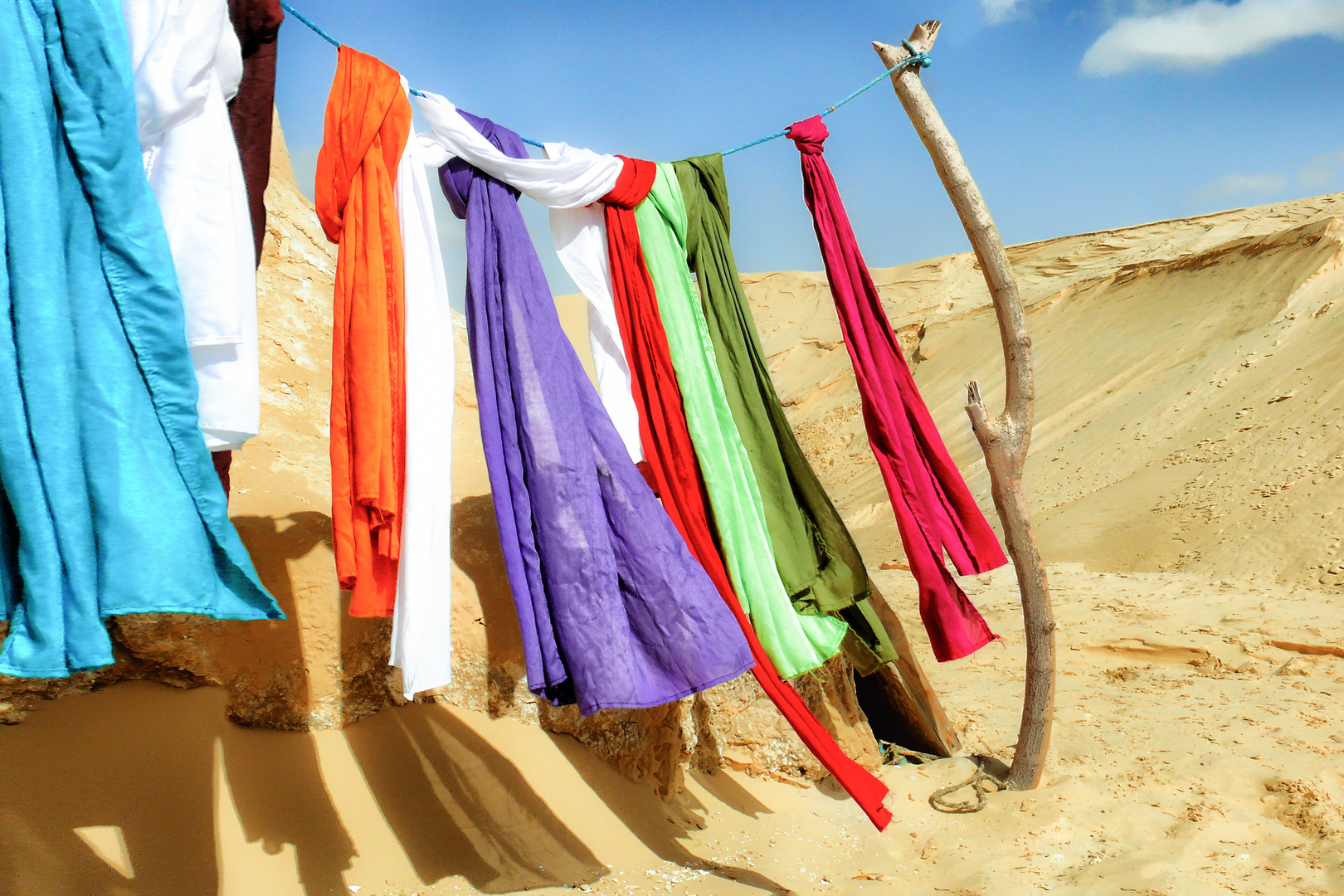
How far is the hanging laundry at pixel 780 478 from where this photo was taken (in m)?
2.78

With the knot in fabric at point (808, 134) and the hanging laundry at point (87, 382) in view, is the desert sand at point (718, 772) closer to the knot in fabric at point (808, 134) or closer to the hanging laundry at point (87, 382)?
the hanging laundry at point (87, 382)

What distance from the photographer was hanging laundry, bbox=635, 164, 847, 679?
2.65 meters

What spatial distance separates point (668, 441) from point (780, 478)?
0.39 metres

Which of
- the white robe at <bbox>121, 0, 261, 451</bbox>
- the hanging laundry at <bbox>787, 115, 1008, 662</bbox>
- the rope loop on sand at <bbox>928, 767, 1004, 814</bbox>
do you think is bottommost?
the rope loop on sand at <bbox>928, 767, 1004, 814</bbox>

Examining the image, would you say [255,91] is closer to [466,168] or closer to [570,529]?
[466,168]

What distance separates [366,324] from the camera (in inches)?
84.7

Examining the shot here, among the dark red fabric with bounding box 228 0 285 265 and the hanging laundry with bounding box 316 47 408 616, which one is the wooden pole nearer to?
the hanging laundry with bounding box 316 47 408 616

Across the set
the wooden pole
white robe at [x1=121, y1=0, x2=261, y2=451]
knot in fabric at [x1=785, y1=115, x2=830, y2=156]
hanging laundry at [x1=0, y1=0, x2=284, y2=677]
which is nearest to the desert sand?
the wooden pole

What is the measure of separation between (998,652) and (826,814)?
293 cm

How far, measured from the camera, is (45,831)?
7.31 ft

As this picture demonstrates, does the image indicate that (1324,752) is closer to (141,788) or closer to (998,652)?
(998,652)

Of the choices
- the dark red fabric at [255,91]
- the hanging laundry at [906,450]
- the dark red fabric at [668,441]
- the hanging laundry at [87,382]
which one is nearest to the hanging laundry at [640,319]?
the dark red fabric at [668,441]

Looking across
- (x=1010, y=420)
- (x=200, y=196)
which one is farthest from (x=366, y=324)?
(x=1010, y=420)

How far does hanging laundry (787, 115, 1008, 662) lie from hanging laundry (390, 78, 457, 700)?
133cm
